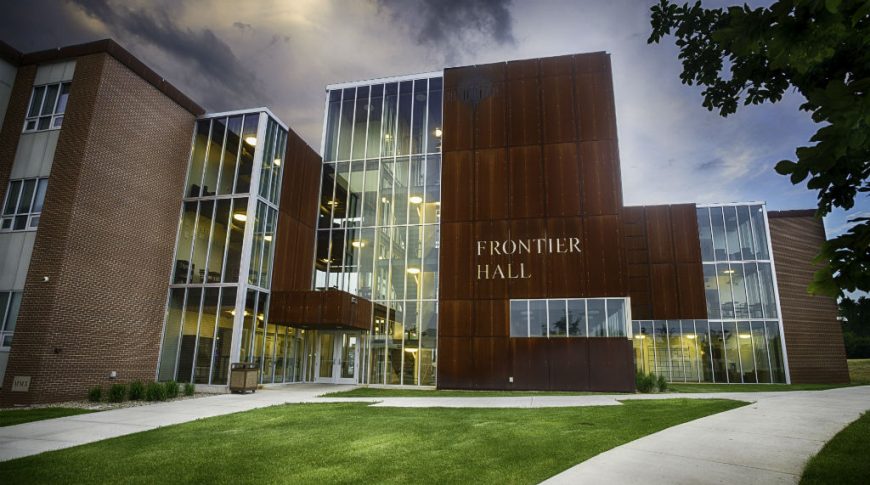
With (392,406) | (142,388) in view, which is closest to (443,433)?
(392,406)

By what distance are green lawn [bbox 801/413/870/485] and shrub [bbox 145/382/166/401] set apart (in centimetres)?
1545

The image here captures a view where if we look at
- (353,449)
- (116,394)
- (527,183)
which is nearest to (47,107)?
(116,394)

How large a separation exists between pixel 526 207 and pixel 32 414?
689 inches

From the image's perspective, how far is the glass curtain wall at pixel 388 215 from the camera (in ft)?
70.0

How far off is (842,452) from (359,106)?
22.9 meters

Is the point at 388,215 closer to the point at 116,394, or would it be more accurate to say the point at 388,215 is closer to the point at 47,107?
the point at 116,394

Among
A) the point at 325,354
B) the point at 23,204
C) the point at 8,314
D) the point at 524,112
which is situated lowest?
the point at 325,354

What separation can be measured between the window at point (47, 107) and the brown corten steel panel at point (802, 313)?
1340 inches

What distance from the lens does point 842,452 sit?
605cm

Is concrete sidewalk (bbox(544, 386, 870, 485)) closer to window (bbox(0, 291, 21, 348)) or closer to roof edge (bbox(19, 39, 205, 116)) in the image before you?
window (bbox(0, 291, 21, 348))

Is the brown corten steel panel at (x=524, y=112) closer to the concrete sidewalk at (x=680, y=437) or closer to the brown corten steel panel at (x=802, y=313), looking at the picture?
the concrete sidewalk at (x=680, y=437)

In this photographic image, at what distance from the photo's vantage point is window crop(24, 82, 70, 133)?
53.1 ft

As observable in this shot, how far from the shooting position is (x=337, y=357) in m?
22.1

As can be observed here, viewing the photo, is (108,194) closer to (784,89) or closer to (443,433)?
(443,433)
